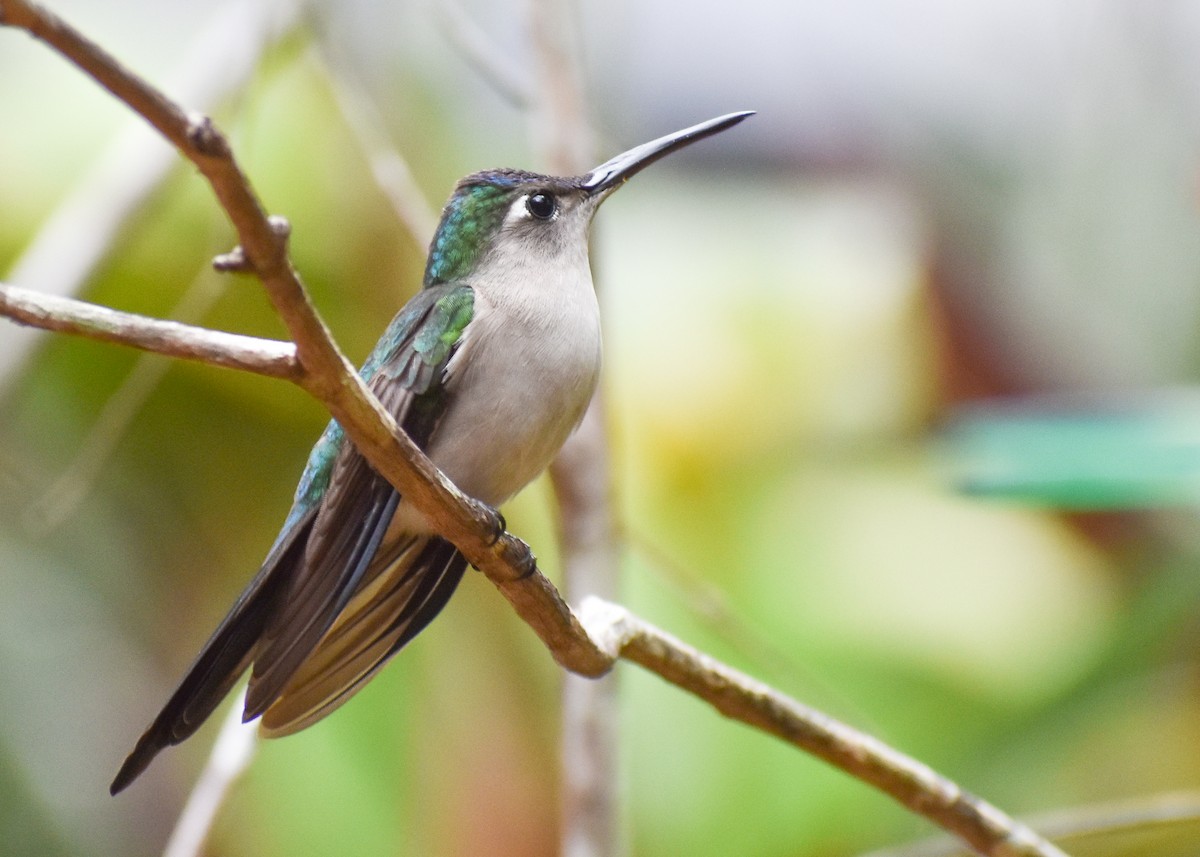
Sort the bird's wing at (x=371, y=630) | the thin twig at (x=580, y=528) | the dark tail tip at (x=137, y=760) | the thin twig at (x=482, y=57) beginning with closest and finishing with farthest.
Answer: the dark tail tip at (x=137, y=760), the bird's wing at (x=371, y=630), the thin twig at (x=580, y=528), the thin twig at (x=482, y=57)

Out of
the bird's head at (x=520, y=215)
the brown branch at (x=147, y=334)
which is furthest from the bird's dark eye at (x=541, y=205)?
the brown branch at (x=147, y=334)

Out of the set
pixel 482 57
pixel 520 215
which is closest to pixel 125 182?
pixel 482 57

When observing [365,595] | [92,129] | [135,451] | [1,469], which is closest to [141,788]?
[135,451]

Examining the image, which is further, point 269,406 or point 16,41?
point 16,41

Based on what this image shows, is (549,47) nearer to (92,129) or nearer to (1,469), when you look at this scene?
(1,469)

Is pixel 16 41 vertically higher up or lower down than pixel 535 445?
higher up

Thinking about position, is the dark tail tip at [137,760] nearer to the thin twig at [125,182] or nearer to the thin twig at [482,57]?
the thin twig at [125,182]
